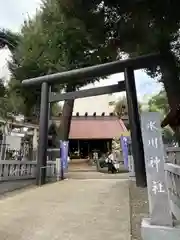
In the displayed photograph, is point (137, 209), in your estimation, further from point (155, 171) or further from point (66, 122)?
point (66, 122)

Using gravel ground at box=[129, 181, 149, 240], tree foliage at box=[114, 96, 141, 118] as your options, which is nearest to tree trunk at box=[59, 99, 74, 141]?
gravel ground at box=[129, 181, 149, 240]

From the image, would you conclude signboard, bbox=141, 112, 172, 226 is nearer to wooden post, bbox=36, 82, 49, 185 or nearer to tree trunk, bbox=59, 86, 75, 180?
wooden post, bbox=36, 82, 49, 185

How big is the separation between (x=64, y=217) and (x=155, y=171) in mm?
2647

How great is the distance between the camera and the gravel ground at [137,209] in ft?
15.1

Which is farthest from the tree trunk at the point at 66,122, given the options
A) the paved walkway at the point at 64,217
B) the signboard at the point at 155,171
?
the signboard at the point at 155,171

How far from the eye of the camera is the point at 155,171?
12.1 ft

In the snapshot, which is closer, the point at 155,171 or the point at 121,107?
the point at 155,171

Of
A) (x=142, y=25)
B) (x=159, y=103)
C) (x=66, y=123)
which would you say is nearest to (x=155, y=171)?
(x=142, y=25)

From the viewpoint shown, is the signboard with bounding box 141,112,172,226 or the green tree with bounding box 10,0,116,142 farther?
the green tree with bounding box 10,0,116,142

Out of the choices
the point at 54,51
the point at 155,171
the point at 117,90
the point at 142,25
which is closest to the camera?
the point at 155,171

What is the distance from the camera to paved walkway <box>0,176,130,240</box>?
14.3ft

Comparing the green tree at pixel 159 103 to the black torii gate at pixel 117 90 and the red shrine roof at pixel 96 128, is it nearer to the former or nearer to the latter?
the red shrine roof at pixel 96 128

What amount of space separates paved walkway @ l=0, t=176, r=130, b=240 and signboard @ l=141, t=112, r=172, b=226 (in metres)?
0.93

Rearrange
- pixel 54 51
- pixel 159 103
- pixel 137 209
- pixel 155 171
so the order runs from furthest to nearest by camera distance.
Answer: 1. pixel 159 103
2. pixel 54 51
3. pixel 137 209
4. pixel 155 171
